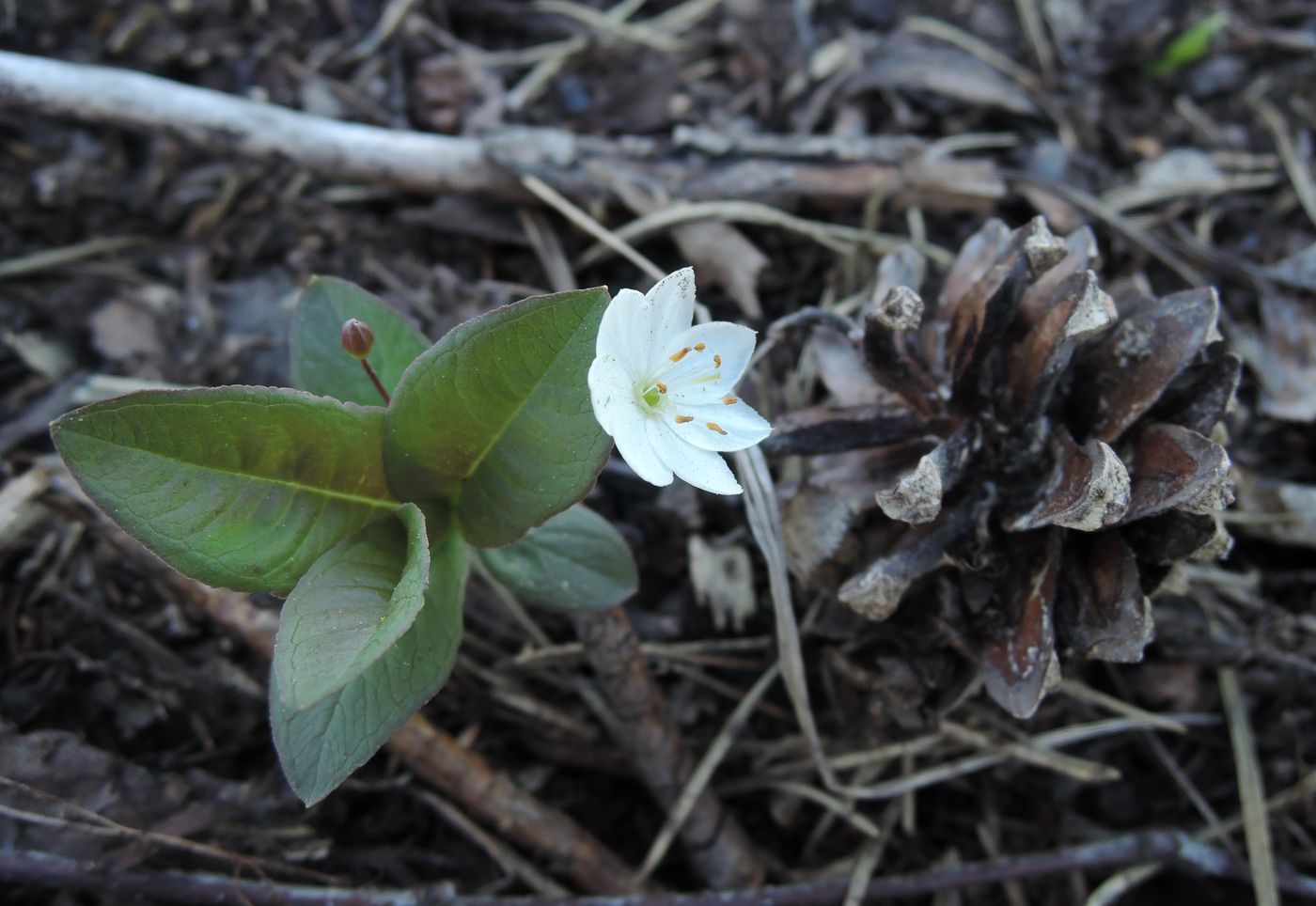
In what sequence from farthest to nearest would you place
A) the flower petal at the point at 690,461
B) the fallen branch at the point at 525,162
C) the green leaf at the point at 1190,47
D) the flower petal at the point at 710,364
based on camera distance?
1. the green leaf at the point at 1190,47
2. the fallen branch at the point at 525,162
3. the flower petal at the point at 710,364
4. the flower petal at the point at 690,461

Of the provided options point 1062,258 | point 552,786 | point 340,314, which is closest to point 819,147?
point 1062,258

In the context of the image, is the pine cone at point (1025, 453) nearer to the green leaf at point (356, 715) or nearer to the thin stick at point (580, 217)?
the thin stick at point (580, 217)

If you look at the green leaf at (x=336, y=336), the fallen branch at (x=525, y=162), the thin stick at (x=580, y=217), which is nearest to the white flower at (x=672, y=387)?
the green leaf at (x=336, y=336)

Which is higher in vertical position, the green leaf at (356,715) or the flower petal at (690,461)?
the flower petal at (690,461)

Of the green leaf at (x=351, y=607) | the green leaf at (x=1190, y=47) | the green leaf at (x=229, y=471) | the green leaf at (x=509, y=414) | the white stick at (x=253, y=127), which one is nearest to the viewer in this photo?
the green leaf at (x=351, y=607)

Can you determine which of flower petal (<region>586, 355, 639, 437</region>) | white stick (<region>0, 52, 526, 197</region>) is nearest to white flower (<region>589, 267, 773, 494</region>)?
flower petal (<region>586, 355, 639, 437</region>)

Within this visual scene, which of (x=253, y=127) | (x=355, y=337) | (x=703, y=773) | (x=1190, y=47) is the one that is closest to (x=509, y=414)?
(x=355, y=337)
